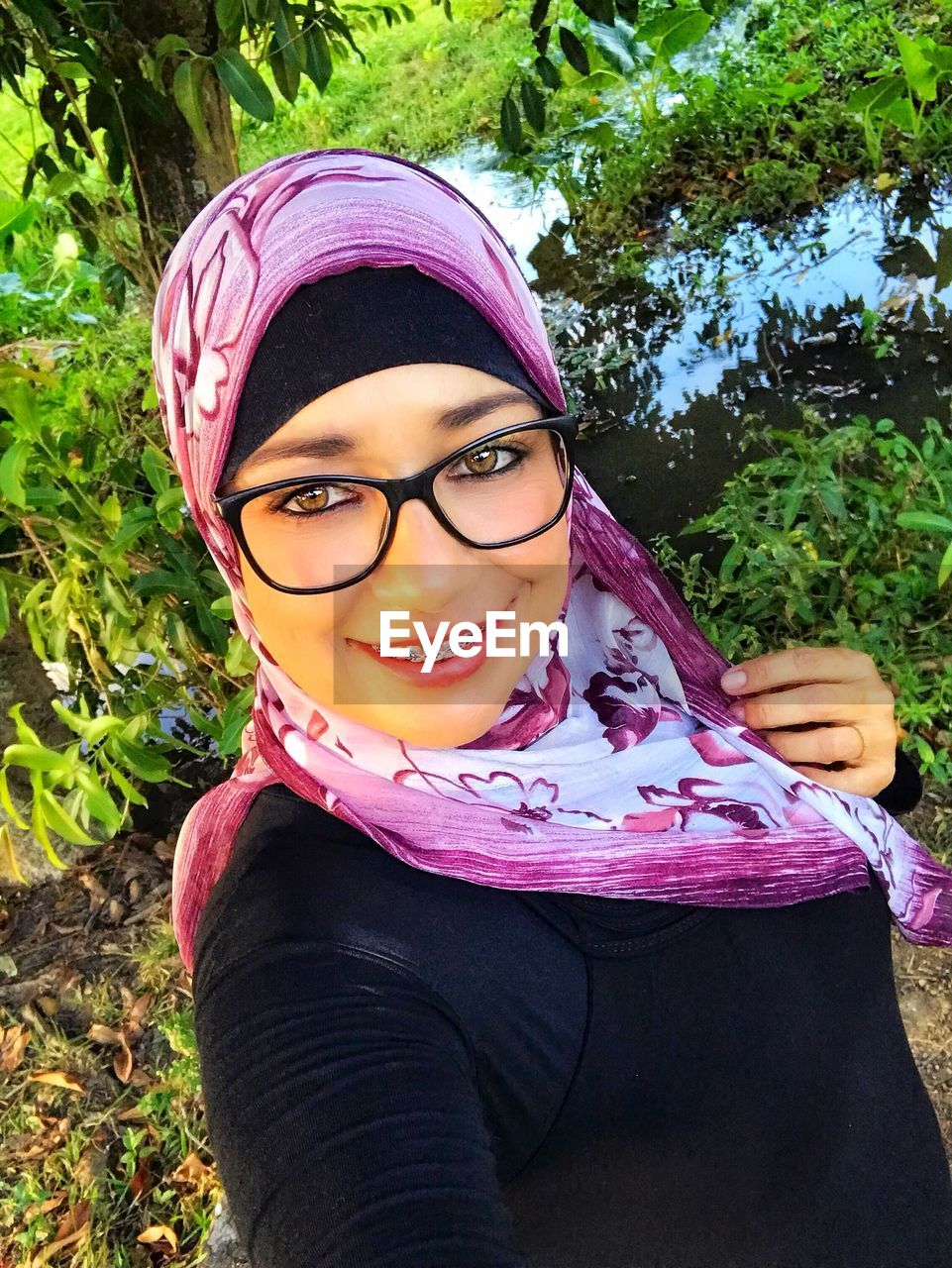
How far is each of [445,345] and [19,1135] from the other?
6.49 ft

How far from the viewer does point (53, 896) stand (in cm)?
235

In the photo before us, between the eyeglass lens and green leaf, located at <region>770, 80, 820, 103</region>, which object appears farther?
green leaf, located at <region>770, 80, 820, 103</region>

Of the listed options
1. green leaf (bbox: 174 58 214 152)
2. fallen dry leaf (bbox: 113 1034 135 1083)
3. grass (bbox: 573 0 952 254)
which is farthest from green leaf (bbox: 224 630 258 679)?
grass (bbox: 573 0 952 254)

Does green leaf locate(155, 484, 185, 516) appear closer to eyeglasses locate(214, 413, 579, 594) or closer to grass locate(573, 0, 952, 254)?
eyeglasses locate(214, 413, 579, 594)

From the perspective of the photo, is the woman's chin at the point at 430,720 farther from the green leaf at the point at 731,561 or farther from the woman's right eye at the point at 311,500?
the green leaf at the point at 731,561

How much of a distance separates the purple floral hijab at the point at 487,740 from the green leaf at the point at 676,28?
2112 millimetres

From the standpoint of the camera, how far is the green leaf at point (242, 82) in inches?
61.6

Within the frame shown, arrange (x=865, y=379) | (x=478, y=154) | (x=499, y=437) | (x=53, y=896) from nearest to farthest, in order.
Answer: (x=499, y=437), (x=53, y=896), (x=865, y=379), (x=478, y=154)

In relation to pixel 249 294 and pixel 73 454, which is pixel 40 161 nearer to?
pixel 73 454

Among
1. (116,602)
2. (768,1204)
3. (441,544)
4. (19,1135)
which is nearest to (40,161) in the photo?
(116,602)

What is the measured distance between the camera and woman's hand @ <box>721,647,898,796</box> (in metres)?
→ 1.38
